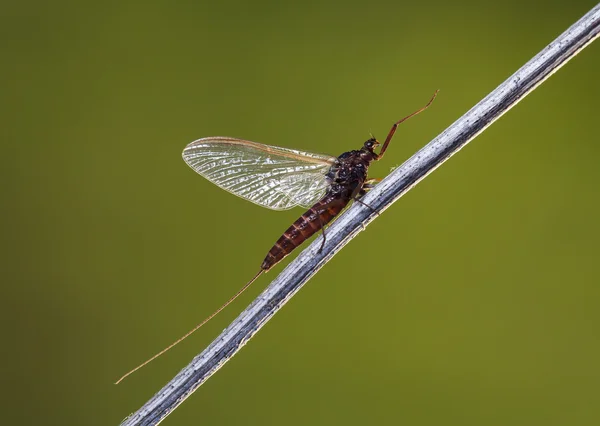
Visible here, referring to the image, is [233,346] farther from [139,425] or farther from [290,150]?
[290,150]

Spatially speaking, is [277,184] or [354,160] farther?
[277,184]

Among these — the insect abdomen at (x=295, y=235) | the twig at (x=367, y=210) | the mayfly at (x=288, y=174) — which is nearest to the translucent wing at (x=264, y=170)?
the mayfly at (x=288, y=174)

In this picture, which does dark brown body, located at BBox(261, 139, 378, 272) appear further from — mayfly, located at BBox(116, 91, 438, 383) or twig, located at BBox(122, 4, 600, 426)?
twig, located at BBox(122, 4, 600, 426)

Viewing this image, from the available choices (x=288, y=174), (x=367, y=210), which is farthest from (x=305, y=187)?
(x=367, y=210)

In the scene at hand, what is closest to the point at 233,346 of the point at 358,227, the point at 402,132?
the point at 358,227

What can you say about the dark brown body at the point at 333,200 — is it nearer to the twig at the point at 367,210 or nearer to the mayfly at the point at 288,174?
the mayfly at the point at 288,174

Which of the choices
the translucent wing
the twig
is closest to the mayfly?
the translucent wing
